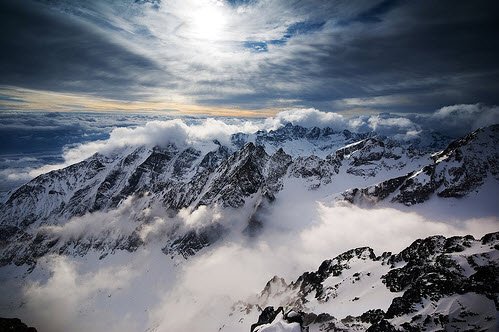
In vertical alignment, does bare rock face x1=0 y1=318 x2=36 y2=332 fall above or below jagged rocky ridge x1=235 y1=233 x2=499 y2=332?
below

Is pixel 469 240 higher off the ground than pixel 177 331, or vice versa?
pixel 469 240

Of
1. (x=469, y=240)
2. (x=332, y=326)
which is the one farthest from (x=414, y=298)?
(x=469, y=240)

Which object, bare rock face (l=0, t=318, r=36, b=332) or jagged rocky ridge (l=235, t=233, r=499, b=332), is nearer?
bare rock face (l=0, t=318, r=36, b=332)

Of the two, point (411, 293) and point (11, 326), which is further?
point (411, 293)

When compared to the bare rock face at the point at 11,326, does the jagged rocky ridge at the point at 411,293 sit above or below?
above

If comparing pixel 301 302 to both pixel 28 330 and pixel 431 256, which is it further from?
pixel 28 330

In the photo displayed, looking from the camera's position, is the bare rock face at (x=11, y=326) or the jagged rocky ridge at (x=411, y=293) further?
the jagged rocky ridge at (x=411, y=293)

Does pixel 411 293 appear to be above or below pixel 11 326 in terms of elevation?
above

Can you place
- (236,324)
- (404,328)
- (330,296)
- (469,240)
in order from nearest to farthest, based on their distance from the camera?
(404,328)
(469,240)
(330,296)
(236,324)
